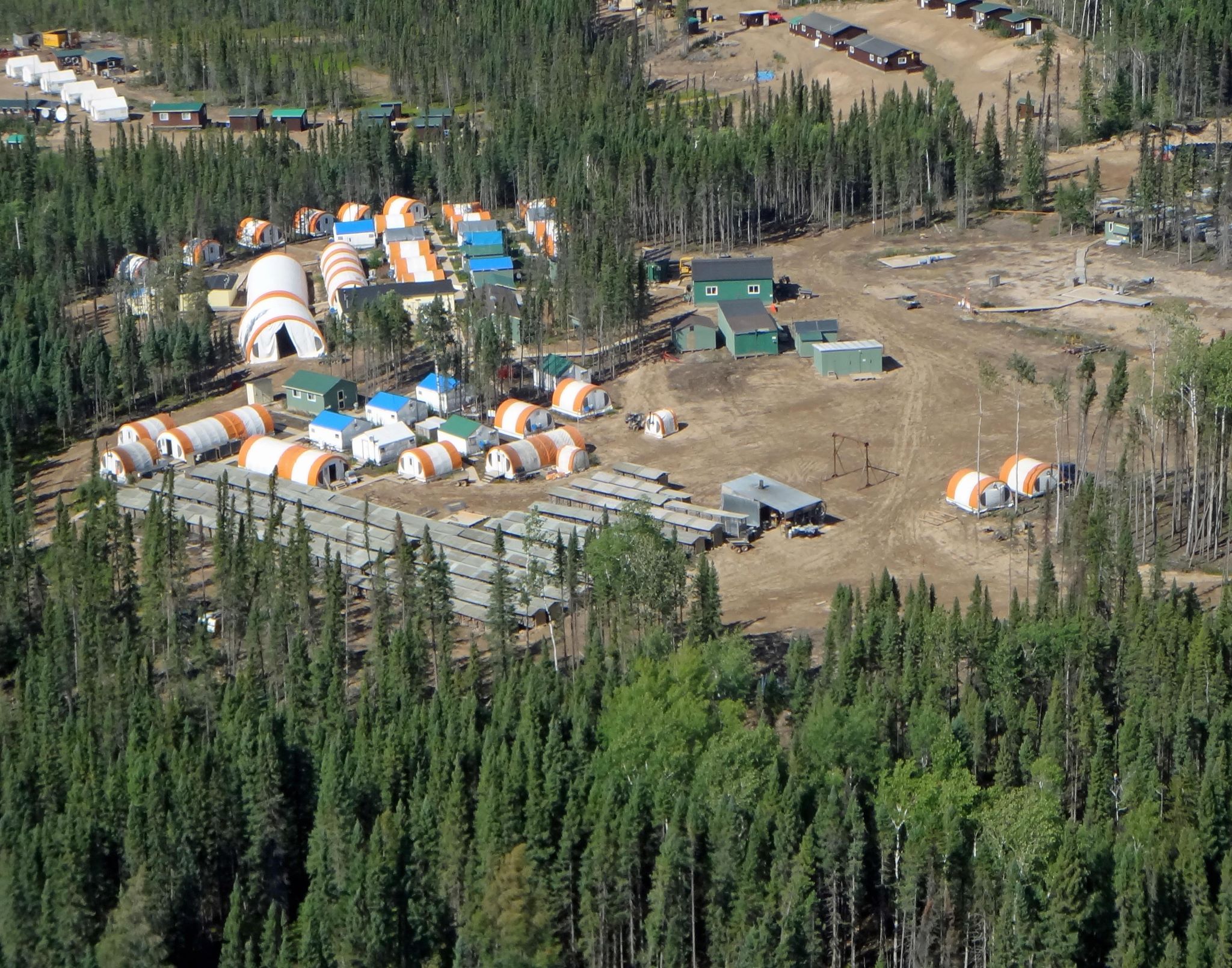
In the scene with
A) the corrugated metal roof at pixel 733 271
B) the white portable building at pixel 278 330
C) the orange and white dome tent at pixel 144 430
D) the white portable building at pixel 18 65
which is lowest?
the orange and white dome tent at pixel 144 430

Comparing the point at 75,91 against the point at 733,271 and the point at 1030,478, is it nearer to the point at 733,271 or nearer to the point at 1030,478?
the point at 733,271

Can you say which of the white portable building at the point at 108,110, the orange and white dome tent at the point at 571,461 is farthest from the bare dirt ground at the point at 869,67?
the orange and white dome tent at the point at 571,461

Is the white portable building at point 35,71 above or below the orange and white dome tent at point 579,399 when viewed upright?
above

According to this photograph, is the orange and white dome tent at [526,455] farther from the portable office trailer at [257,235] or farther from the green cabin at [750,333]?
the portable office trailer at [257,235]

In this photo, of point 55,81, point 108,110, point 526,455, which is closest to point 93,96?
point 108,110

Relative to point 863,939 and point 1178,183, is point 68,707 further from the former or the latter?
point 1178,183

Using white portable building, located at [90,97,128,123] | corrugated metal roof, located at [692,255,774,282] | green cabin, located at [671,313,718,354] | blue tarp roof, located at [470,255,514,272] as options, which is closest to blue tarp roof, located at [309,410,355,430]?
green cabin, located at [671,313,718,354]
